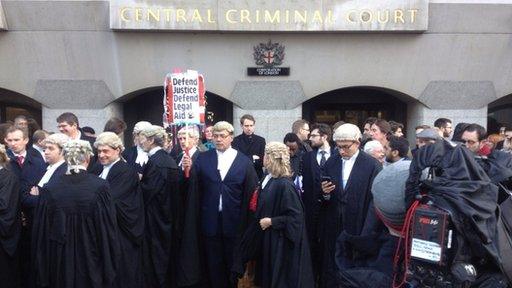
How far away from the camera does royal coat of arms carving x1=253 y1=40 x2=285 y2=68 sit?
11.3m

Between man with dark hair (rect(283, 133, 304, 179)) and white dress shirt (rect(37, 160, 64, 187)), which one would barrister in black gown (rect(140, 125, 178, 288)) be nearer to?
white dress shirt (rect(37, 160, 64, 187))

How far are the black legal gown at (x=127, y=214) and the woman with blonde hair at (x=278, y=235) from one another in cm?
113

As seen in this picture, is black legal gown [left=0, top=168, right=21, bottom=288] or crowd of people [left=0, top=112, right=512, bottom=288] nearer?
crowd of people [left=0, top=112, right=512, bottom=288]

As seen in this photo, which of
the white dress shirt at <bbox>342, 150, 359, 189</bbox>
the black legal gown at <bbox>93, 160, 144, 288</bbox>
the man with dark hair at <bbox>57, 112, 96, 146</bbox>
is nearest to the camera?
the black legal gown at <bbox>93, 160, 144, 288</bbox>

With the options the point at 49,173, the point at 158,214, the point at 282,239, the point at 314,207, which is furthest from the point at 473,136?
the point at 49,173

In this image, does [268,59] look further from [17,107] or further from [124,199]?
[124,199]

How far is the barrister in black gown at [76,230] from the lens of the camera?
15.1 ft

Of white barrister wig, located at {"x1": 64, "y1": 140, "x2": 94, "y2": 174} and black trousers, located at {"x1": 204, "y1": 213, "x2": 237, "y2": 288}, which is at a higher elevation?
white barrister wig, located at {"x1": 64, "y1": 140, "x2": 94, "y2": 174}

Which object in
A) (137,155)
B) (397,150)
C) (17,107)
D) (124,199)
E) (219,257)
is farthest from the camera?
(17,107)

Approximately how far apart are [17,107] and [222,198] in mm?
8926

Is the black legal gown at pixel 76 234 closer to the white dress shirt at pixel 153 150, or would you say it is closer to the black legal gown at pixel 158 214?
the black legal gown at pixel 158 214

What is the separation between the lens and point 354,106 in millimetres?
13188

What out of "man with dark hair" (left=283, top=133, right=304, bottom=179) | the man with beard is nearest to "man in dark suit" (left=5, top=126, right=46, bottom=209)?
the man with beard

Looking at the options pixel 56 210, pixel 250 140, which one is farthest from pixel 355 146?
pixel 250 140
